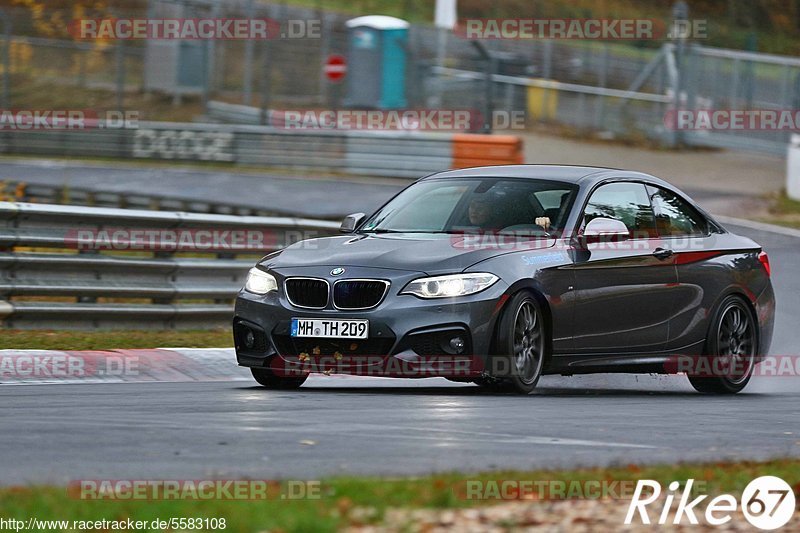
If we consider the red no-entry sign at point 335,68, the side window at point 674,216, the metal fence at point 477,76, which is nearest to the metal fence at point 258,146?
the metal fence at point 477,76

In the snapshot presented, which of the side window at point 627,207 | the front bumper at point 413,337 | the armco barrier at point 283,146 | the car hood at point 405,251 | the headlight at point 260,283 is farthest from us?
the armco barrier at point 283,146

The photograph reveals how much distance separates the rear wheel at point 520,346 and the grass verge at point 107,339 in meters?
3.54

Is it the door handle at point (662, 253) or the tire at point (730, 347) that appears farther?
the tire at point (730, 347)

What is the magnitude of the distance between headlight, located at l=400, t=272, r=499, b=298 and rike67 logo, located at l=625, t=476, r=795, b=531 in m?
3.16

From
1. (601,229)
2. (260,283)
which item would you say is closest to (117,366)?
(260,283)

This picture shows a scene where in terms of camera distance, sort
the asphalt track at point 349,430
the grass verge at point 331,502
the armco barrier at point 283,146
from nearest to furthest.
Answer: the grass verge at point 331,502 < the asphalt track at point 349,430 < the armco barrier at point 283,146

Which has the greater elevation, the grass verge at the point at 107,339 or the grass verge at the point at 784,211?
the grass verge at the point at 107,339

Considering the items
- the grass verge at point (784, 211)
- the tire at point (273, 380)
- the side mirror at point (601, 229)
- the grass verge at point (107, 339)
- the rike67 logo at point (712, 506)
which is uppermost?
the side mirror at point (601, 229)

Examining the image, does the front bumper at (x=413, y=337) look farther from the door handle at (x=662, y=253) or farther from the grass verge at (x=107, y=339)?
the grass verge at (x=107, y=339)

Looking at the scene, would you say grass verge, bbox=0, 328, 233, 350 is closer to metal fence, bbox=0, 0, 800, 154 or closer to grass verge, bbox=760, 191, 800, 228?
grass verge, bbox=760, 191, 800, 228

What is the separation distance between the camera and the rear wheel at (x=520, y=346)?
357 inches

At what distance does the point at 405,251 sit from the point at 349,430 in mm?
2156

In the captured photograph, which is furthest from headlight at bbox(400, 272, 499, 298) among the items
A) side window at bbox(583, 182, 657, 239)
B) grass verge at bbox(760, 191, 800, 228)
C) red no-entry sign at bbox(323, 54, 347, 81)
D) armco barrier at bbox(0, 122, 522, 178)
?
red no-entry sign at bbox(323, 54, 347, 81)

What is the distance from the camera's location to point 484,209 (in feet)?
32.9
